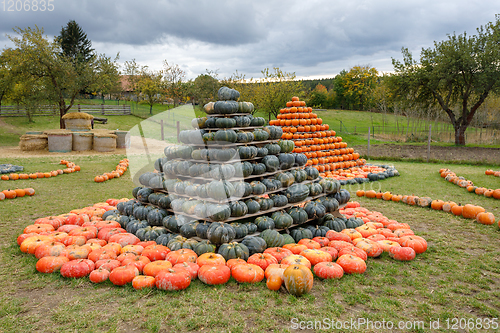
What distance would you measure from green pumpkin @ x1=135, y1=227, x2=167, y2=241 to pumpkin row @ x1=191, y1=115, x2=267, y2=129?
1996 mm

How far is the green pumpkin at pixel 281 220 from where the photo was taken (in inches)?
208

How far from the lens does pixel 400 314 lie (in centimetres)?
335

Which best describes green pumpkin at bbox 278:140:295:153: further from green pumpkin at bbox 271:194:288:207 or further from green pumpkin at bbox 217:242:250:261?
green pumpkin at bbox 217:242:250:261

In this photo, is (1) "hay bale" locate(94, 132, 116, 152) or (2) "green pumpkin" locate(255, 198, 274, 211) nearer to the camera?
(2) "green pumpkin" locate(255, 198, 274, 211)

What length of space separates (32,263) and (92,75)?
2213 cm

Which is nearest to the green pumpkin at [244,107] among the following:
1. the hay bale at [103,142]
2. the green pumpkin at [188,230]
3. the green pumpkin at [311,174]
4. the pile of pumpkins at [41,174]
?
the green pumpkin at [311,174]

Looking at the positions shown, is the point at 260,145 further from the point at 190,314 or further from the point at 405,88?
the point at 405,88

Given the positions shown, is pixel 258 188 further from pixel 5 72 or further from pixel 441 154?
pixel 5 72

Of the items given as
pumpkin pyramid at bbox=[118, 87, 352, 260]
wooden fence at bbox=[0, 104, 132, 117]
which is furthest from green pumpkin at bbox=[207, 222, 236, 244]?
wooden fence at bbox=[0, 104, 132, 117]

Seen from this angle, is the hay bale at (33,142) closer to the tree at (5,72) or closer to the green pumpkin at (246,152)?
the tree at (5,72)

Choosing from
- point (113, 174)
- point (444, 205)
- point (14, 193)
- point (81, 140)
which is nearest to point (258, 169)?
point (444, 205)

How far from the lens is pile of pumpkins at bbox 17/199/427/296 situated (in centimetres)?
392

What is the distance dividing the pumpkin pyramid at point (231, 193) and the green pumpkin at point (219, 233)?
15mm

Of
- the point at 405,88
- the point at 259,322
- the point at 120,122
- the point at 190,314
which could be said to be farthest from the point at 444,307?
the point at 120,122
